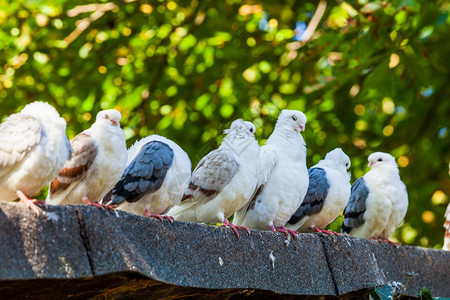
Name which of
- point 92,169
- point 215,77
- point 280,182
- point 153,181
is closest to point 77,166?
point 92,169

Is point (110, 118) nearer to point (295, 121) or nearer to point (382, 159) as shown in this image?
point (295, 121)

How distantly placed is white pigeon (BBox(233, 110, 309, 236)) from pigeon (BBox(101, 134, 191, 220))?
29.3 inches

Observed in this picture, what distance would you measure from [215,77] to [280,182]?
413 centimetres

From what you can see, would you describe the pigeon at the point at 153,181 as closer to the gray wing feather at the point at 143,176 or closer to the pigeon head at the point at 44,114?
the gray wing feather at the point at 143,176

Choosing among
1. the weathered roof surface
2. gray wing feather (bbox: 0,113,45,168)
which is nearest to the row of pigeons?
gray wing feather (bbox: 0,113,45,168)

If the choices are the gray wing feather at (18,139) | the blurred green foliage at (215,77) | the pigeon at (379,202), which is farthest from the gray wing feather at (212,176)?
the blurred green foliage at (215,77)

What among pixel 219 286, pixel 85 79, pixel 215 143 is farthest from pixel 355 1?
pixel 219 286

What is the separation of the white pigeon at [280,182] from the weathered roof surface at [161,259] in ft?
2.02

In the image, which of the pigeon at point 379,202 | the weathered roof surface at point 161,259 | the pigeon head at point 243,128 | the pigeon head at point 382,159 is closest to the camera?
the weathered roof surface at point 161,259

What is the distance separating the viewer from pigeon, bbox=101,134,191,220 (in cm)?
405

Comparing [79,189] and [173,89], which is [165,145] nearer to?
[79,189]

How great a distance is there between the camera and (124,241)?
272 centimetres

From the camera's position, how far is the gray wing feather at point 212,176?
4461 mm

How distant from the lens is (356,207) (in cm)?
603
